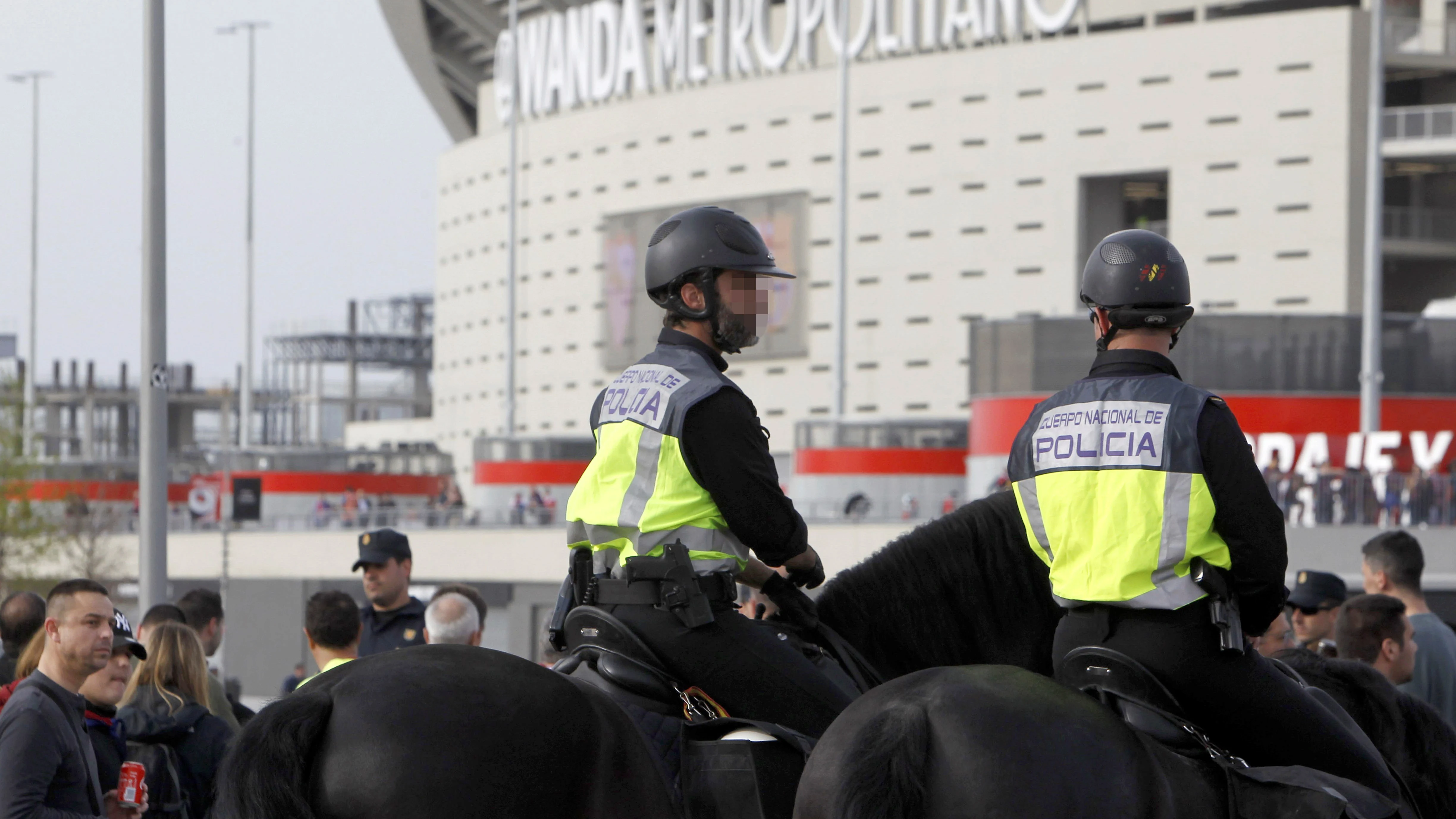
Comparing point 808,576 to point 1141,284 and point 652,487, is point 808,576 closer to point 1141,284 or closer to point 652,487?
point 652,487

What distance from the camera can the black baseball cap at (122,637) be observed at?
5.05 metres

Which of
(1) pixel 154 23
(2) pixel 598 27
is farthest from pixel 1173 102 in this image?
(1) pixel 154 23

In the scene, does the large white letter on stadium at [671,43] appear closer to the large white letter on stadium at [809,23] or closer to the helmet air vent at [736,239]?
the large white letter on stadium at [809,23]

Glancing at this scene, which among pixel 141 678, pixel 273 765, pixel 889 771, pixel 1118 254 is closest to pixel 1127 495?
pixel 1118 254

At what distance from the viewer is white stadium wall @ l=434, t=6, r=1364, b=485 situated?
40.5m

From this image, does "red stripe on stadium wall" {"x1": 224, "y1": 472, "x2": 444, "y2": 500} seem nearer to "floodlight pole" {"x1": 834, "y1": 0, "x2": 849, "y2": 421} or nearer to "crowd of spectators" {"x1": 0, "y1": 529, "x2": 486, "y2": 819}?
"floodlight pole" {"x1": 834, "y1": 0, "x2": 849, "y2": 421}

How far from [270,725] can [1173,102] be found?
41614 millimetres

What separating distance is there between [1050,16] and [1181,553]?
43083mm

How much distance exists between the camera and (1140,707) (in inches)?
137

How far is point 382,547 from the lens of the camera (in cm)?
757

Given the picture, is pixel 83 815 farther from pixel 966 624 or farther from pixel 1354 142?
pixel 1354 142

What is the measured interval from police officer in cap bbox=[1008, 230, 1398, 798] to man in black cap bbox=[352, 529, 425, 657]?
4.51 metres

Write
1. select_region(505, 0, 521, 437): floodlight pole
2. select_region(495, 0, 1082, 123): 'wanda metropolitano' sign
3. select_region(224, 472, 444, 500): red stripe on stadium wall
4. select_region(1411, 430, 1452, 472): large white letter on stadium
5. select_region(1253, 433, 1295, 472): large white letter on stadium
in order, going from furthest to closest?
1. select_region(224, 472, 444, 500): red stripe on stadium wall
2. select_region(505, 0, 521, 437): floodlight pole
3. select_region(495, 0, 1082, 123): 'wanda metropolitano' sign
4. select_region(1253, 433, 1295, 472): large white letter on stadium
5. select_region(1411, 430, 1452, 472): large white letter on stadium

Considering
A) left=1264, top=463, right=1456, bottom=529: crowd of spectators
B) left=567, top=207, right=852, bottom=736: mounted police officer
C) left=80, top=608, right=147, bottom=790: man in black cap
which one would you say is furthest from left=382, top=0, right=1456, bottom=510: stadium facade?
left=567, top=207, right=852, bottom=736: mounted police officer
